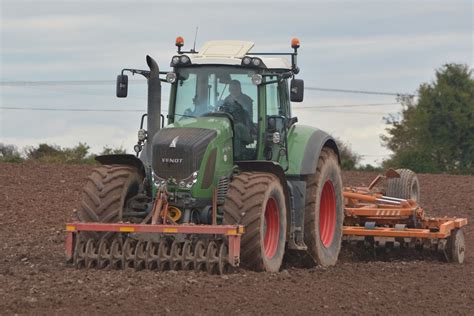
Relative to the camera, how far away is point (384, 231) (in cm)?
1434

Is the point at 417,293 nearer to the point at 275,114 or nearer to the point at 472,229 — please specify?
the point at 275,114

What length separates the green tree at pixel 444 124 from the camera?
195ft

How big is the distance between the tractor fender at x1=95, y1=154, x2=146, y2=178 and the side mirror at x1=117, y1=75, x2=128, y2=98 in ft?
2.34

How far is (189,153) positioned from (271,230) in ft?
4.55

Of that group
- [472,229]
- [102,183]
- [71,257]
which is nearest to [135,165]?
[102,183]

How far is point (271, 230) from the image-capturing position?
39.6 ft

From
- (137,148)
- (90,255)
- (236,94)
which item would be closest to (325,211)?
(236,94)

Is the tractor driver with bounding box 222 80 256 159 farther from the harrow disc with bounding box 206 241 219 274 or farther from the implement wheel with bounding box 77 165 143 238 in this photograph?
the harrow disc with bounding box 206 241 219 274

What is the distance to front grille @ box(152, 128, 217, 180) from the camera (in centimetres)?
1155

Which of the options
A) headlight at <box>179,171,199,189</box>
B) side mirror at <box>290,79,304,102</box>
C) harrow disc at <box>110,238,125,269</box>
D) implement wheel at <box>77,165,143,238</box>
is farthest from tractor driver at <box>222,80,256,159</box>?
harrow disc at <box>110,238,125,269</box>

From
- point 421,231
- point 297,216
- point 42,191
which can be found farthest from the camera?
point 42,191

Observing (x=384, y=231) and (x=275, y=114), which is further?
(x=384, y=231)

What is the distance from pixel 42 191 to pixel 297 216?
1047 cm

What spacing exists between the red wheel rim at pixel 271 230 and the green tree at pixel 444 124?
148 ft
